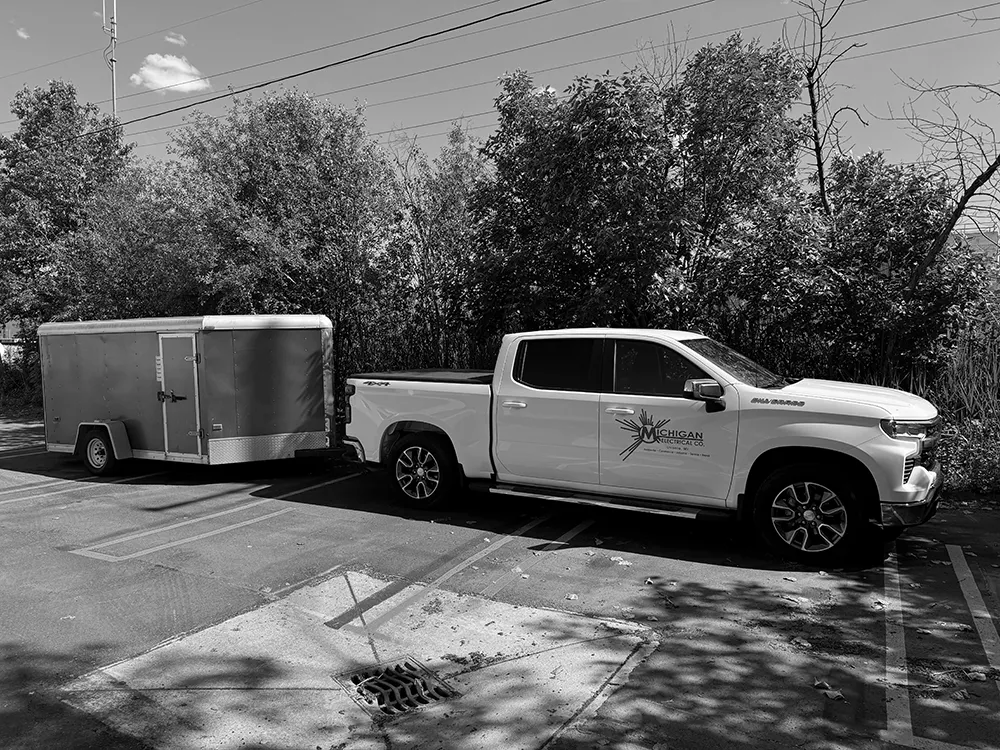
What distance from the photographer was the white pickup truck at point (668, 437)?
18.1ft

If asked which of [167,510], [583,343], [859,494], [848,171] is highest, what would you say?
[848,171]

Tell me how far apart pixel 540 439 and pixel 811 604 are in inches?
110

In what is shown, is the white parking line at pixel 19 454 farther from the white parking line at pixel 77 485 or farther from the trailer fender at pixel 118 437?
the trailer fender at pixel 118 437

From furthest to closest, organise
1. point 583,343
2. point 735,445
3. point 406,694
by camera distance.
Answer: point 583,343, point 735,445, point 406,694

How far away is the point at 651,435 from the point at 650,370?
0.60 m

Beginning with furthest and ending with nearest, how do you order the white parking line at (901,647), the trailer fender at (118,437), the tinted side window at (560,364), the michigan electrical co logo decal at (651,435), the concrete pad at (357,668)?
the trailer fender at (118,437)
the tinted side window at (560,364)
the michigan electrical co logo decal at (651,435)
the concrete pad at (357,668)
the white parking line at (901,647)

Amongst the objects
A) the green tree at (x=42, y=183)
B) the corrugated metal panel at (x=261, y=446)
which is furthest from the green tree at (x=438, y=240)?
the green tree at (x=42, y=183)

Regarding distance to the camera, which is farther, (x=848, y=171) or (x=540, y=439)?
(x=848, y=171)

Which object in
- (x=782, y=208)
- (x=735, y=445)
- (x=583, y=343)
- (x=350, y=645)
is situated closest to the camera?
(x=350, y=645)

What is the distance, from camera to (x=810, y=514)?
5656 millimetres

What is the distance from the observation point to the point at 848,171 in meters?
9.55

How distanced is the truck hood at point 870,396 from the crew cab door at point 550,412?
5.53ft

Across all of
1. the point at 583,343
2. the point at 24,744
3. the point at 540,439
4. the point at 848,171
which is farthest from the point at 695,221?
the point at 24,744

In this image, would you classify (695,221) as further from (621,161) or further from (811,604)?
(811,604)
